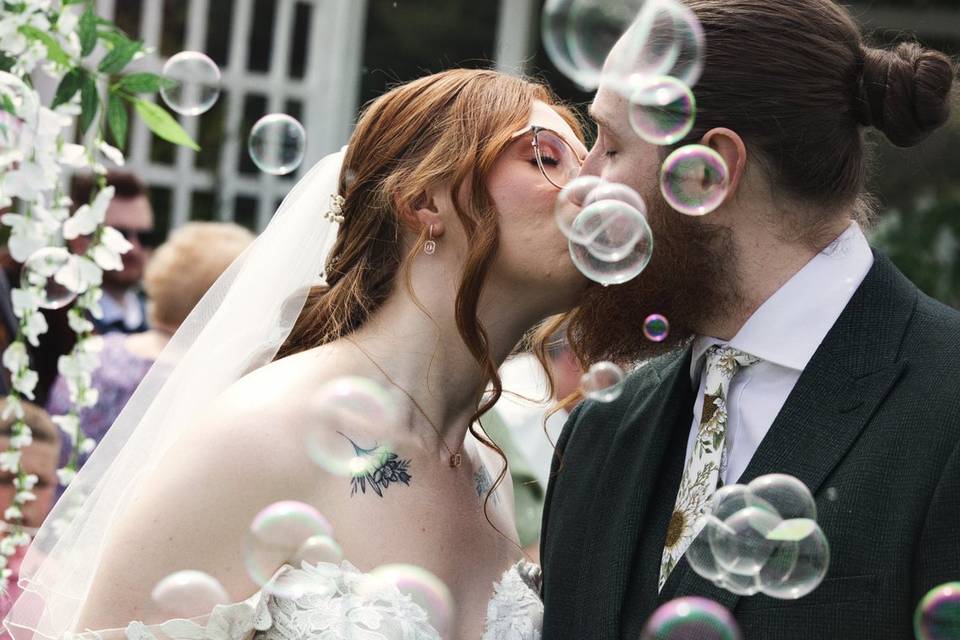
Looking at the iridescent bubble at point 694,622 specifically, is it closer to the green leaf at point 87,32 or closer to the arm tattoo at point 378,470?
the arm tattoo at point 378,470

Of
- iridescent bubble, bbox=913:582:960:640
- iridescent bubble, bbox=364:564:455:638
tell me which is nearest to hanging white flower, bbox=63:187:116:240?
iridescent bubble, bbox=364:564:455:638

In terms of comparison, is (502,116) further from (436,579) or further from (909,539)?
(909,539)

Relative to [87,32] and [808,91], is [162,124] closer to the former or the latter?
[87,32]

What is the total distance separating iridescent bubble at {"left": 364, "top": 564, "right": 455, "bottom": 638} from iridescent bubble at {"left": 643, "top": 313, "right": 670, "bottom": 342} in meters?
0.75

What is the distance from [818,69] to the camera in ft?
8.56

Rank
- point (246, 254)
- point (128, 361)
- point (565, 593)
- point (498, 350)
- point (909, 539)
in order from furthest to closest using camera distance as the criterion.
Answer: point (128, 361)
point (246, 254)
point (498, 350)
point (565, 593)
point (909, 539)

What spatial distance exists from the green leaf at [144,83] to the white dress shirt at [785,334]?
1450 mm

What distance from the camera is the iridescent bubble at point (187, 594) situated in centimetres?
252

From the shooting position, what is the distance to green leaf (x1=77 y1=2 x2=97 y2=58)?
2.77m

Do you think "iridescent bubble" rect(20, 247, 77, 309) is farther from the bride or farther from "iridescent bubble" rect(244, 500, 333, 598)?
"iridescent bubble" rect(244, 500, 333, 598)

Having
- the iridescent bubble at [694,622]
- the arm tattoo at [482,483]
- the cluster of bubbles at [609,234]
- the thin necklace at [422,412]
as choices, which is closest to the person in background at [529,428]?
the arm tattoo at [482,483]

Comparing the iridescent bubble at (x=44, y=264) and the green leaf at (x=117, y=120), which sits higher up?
the green leaf at (x=117, y=120)

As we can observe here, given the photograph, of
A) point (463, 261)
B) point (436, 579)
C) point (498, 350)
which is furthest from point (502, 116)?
point (436, 579)

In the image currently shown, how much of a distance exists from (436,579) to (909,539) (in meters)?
1.10
